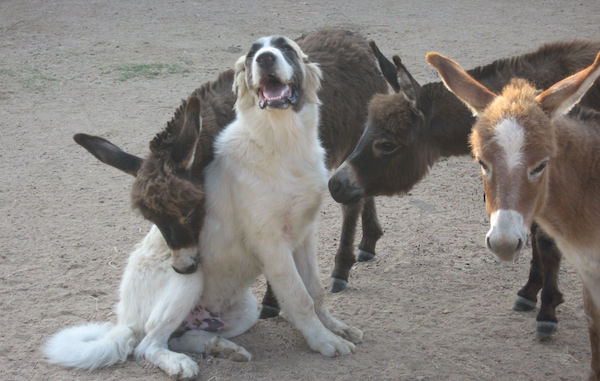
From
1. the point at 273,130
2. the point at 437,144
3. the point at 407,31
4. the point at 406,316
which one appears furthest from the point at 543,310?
the point at 407,31

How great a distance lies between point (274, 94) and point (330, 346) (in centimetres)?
168

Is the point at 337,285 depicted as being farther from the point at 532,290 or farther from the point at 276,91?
the point at 276,91

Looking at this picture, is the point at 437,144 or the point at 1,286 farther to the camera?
the point at 1,286

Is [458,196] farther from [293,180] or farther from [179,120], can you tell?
[179,120]

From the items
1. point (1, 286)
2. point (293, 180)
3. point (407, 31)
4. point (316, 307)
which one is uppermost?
point (407, 31)

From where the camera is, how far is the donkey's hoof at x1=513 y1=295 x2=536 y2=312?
4.88 metres

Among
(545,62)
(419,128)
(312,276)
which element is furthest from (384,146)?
(545,62)

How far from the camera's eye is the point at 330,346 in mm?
4289

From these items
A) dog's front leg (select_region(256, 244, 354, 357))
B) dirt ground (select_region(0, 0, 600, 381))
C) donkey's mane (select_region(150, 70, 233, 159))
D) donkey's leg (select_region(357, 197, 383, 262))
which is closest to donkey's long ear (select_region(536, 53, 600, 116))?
dirt ground (select_region(0, 0, 600, 381))

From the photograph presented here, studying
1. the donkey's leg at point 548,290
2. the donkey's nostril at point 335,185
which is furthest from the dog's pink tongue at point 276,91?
the donkey's leg at point 548,290

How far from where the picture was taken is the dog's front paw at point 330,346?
429cm

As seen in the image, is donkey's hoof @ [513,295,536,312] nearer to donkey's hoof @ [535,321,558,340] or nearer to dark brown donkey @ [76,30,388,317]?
donkey's hoof @ [535,321,558,340]

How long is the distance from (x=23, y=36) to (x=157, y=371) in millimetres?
10671

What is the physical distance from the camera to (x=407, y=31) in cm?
1289
